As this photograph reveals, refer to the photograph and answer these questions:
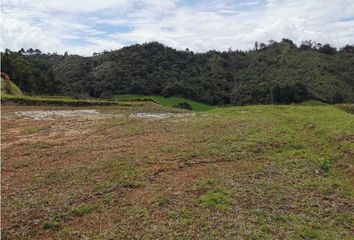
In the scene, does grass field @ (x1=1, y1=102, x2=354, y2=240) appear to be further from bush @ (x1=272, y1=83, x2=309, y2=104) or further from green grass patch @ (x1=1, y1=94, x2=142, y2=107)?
bush @ (x1=272, y1=83, x2=309, y2=104)

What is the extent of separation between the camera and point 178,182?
968 centimetres

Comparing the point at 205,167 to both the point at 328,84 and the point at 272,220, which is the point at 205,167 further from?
the point at 328,84

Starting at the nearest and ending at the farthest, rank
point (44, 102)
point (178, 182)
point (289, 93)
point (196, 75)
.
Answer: point (178, 182) → point (44, 102) → point (289, 93) → point (196, 75)

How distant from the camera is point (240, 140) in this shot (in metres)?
14.5

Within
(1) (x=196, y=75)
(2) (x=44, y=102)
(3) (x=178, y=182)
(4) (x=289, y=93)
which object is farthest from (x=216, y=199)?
(1) (x=196, y=75)

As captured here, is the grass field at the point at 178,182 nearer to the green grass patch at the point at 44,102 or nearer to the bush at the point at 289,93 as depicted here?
the green grass patch at the point at 44,102

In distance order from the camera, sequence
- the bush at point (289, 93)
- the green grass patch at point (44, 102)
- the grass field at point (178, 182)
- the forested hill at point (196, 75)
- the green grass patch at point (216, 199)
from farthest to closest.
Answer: the forested hill at point (196, 75) < the bush at point (289, 93) < the green grass patch at point (44, 102) < the green grass patch at point (216, 199) < the grass field at point (178, 182)

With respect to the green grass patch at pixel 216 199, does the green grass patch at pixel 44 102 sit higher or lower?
higher

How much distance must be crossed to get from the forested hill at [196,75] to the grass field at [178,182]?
34.8 meters

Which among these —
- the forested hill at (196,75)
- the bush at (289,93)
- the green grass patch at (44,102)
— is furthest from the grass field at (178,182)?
the forested hill at (196,75)

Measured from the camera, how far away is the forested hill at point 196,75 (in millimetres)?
51250

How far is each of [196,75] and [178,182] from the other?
64704mm

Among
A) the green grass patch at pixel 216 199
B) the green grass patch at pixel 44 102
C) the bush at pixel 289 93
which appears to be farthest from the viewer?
the bush at pixel 289 93

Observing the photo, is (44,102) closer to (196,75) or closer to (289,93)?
(289,93)
